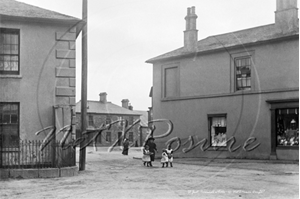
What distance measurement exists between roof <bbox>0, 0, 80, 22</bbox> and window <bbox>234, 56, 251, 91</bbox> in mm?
10868

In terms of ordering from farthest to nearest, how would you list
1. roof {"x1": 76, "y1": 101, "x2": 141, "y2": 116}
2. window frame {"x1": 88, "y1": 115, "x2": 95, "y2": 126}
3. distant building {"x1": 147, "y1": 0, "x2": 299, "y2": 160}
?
roof {"x1": 76, "y1": 101, "x2": 141, "y2": 116}, window frame {"x1": 88, "y1": 115, "x2": 95, "y2": 126}, distant building {"x1": 147, "y1": 0, "x2": 299, "y2": 160}

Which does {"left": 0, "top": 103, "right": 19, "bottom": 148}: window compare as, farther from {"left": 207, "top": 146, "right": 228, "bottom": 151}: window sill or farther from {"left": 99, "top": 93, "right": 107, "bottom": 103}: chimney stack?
{"left": 99, "top": 93, "right": 107, "bottom": 103}: chimney stack

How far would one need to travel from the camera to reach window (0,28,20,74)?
50.5ft

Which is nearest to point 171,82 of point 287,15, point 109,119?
point 287,15

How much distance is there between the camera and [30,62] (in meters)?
15.4

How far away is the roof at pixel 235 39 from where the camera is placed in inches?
866

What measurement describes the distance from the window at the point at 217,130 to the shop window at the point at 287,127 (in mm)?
3431

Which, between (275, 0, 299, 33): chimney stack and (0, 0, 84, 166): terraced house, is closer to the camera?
(0, 0, 84, 166): terraced house

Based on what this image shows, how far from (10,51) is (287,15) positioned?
46.6ft

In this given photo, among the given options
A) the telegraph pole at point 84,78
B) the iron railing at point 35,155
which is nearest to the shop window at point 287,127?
the telegraph pole at point 84,78

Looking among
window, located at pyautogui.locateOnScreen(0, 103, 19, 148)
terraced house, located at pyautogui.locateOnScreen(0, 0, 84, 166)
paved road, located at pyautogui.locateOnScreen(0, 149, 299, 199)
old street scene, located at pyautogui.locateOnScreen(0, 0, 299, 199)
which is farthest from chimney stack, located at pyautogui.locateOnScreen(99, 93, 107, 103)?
paved road, located at pyautogui.locateOnScreen(0, 149, 299, 199)

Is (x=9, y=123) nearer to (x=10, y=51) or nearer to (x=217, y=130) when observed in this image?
(x=10, y=51)

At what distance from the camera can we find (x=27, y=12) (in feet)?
50.8

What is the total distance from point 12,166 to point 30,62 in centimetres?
381
